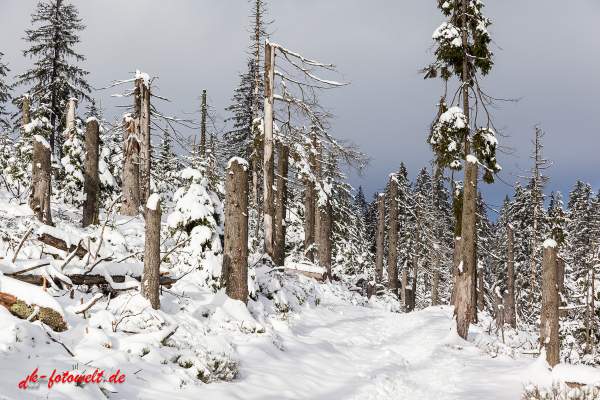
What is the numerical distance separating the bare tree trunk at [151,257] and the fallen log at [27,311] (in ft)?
5.17

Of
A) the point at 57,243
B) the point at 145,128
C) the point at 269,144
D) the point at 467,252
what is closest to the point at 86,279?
the point at 57,243

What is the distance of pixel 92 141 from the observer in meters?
12.2

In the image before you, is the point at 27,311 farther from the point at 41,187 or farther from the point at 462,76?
the point at 462,76

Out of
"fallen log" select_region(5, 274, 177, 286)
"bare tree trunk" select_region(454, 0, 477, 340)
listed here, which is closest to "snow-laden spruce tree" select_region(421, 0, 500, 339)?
"bare tree trunk" select_region(454, 0, 477, 340)

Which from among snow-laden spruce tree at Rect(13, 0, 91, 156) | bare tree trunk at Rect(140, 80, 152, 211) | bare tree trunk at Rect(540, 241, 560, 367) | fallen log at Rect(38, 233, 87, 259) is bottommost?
bare tree trunk at Rect(540, 241, 560, 367)

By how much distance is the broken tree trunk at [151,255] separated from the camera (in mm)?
6023

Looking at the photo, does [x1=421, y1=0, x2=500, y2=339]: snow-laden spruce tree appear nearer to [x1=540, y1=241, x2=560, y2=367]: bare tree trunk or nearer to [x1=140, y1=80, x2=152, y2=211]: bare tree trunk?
[x1=540, y1=241, x2=560, y2=367]: bare tree trunk

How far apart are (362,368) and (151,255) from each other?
4562mm

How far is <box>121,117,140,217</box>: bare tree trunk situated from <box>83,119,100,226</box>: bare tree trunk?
1206 mm

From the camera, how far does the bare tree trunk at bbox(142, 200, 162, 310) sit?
6.02m

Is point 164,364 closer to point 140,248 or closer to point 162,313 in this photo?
point 162,313

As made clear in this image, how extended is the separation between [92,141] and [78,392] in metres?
10.9

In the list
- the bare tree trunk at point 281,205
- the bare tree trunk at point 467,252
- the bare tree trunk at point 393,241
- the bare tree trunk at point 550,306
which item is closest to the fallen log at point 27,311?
the bare tree trunk at point 550,306

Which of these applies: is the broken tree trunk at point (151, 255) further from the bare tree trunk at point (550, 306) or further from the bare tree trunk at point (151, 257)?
the bare tree trunk at point (550, 306)
